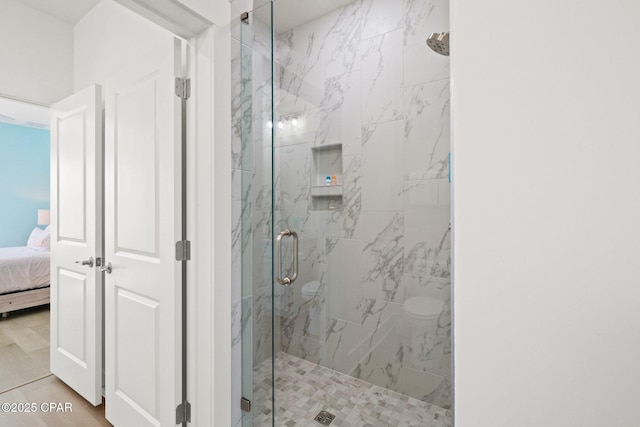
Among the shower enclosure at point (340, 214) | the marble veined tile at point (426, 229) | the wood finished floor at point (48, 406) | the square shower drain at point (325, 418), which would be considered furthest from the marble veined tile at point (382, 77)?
the wood finished floor at point (48, 406)

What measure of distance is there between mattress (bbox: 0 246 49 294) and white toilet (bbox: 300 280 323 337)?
3.86 m

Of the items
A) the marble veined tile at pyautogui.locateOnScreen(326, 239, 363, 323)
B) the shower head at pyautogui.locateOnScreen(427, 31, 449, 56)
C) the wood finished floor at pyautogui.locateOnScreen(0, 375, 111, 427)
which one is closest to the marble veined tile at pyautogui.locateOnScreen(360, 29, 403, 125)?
the shower head at pyautogui.locateOnScreen(427, 31, 449, 56)

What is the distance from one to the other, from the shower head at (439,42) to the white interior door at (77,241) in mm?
1982

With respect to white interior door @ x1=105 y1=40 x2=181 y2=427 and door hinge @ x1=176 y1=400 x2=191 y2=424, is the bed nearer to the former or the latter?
white interior door @ x1=105 y1=40 x2=181 y2=427

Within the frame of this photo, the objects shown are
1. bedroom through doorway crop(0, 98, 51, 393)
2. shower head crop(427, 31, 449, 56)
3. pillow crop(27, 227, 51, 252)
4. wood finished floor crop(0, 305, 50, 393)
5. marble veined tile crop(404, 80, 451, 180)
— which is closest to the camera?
shower head crop(427, 31, 449, 56)

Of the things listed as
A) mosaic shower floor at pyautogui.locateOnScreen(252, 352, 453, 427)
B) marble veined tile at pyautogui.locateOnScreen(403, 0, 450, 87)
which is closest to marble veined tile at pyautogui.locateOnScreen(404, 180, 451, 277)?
marble veined tile at pyautogui.locateOnScreen(403, 0, 450, 87)

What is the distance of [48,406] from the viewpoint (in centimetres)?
173

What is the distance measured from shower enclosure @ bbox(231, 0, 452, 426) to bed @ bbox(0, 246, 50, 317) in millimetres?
3594

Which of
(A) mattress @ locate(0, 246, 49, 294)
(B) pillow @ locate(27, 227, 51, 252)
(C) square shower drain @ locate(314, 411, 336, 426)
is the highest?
(B) pillow @ locate(27, 227, 51, 252)

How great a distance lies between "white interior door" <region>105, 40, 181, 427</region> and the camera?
1260 mm

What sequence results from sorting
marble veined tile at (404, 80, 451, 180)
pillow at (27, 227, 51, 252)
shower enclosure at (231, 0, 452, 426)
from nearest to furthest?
1. marble veined tile at (404, 80, 451, 180)
2. shower enclosure at (231, 0, 452, 426)
3. pillow at (27, 227, 51, 252)

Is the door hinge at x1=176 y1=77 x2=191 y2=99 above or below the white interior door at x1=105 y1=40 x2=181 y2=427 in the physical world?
above

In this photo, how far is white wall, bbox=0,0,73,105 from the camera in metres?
2.05

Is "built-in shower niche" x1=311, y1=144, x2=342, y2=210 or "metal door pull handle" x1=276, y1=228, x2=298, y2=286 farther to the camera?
"built-in shower niche" x1=311, y1=144, x2=342, y2=210
